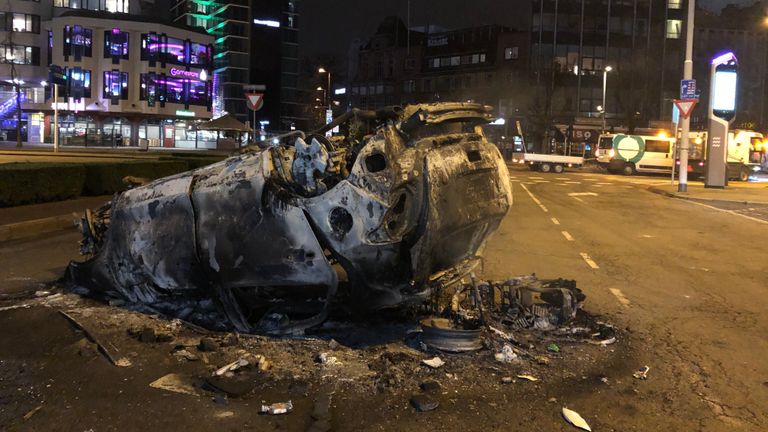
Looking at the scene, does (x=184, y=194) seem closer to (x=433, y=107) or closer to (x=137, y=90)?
(x=433, y=107)

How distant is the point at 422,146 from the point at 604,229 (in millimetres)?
9150

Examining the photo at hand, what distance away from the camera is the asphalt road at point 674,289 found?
4.14 metres

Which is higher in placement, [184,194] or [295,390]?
[184,194]

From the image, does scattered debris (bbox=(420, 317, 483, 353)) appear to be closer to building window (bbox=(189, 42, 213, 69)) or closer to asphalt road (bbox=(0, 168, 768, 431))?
asphalt road (bbox=(0, 168, 768, 431))

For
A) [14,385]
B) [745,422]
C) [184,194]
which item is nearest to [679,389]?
[745,422]

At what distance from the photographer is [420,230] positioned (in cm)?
473

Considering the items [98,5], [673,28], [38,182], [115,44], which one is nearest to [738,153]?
[38,182]

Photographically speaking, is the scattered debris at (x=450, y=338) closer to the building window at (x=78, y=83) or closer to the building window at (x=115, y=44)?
the building window at (x=78, y=83)

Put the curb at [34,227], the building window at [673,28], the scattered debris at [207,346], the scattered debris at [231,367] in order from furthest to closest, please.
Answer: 1. the building window at [673,28]
2. the curb at [34,227]
3. the scattered debris at [207,346]
4. the scattered debris at [231,367]

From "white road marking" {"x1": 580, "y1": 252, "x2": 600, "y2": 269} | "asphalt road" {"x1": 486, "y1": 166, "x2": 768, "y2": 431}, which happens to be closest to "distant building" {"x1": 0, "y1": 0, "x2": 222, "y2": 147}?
"asphalt road" {"x1": 486, "y1": 166, "x2": 768, "y2": 431}

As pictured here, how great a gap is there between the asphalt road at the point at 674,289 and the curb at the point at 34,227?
7.49m

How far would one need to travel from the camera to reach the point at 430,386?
4242mm

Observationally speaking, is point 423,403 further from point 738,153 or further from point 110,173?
point 738,153

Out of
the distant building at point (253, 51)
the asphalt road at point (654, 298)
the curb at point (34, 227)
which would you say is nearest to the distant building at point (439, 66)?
the distant building at point (253, 51)
